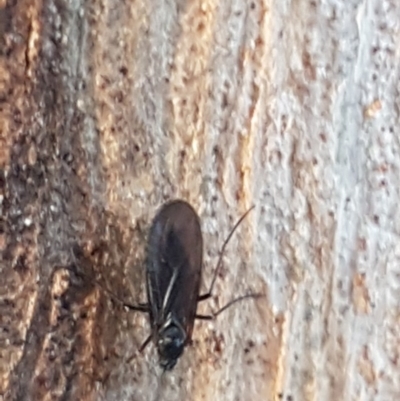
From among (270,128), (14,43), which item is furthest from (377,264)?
(14,43)

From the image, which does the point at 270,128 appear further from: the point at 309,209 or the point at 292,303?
the point at 292,303

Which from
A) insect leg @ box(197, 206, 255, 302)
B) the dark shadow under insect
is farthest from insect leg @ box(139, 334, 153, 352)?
insect leg @ box(197, 206, 255, 302)

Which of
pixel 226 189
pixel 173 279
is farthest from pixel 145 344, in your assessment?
pixel 226 189

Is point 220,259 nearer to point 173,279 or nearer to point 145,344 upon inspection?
point 173,279

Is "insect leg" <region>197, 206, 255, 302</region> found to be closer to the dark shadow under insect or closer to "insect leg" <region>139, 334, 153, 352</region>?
the dark shadow under insect

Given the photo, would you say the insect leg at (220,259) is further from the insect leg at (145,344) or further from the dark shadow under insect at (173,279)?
the insect leg at (145,344)

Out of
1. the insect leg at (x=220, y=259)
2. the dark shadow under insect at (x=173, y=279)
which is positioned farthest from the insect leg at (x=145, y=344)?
the insect leg at (x=220, y=259)

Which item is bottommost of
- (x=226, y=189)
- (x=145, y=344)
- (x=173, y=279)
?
(x=145, y=344)
